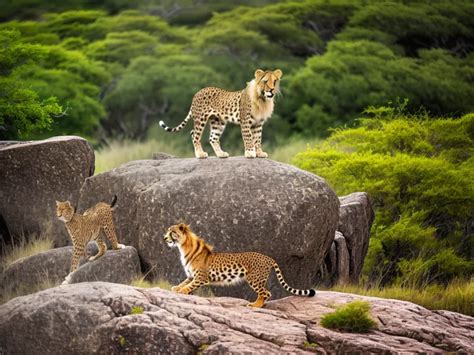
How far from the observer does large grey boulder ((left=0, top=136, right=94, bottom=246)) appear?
20094 millimetres

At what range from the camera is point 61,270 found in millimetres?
17328

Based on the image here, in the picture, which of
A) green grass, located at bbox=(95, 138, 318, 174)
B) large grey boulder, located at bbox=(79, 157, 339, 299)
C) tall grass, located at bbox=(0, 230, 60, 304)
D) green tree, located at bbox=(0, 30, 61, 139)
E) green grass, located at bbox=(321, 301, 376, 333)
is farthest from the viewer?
green grass, located at bbox=(95, 138, 318, 174)

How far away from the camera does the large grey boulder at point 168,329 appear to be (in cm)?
1285

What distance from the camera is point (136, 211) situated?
57.3 ft

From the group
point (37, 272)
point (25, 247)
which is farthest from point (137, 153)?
point (37, 272)

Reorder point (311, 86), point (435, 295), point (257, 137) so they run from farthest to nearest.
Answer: point (311, 86) < point (435, 295) < point (257, 137)

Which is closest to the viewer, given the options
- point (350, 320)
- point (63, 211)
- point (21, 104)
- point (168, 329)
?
point (168, 329)

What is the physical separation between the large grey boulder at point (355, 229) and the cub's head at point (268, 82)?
3.59 m

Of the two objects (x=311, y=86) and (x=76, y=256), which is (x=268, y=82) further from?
(x=311, y=86)

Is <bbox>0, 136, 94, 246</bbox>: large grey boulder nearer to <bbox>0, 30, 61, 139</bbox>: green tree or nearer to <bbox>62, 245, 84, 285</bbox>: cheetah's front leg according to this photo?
<bbox>0, 30, 61, 139</bbox>: green tree

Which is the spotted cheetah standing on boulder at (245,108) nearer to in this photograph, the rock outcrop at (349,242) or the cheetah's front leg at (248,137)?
the cheetah's front leg at (248,137)

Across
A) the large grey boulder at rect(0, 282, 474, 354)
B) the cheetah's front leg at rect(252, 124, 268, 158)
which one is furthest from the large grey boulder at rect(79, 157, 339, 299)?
the large grey boulder at rect(0, 282, 474, 354)

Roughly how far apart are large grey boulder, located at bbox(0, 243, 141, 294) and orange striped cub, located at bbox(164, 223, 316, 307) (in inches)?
79.4

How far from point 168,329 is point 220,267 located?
192cm
